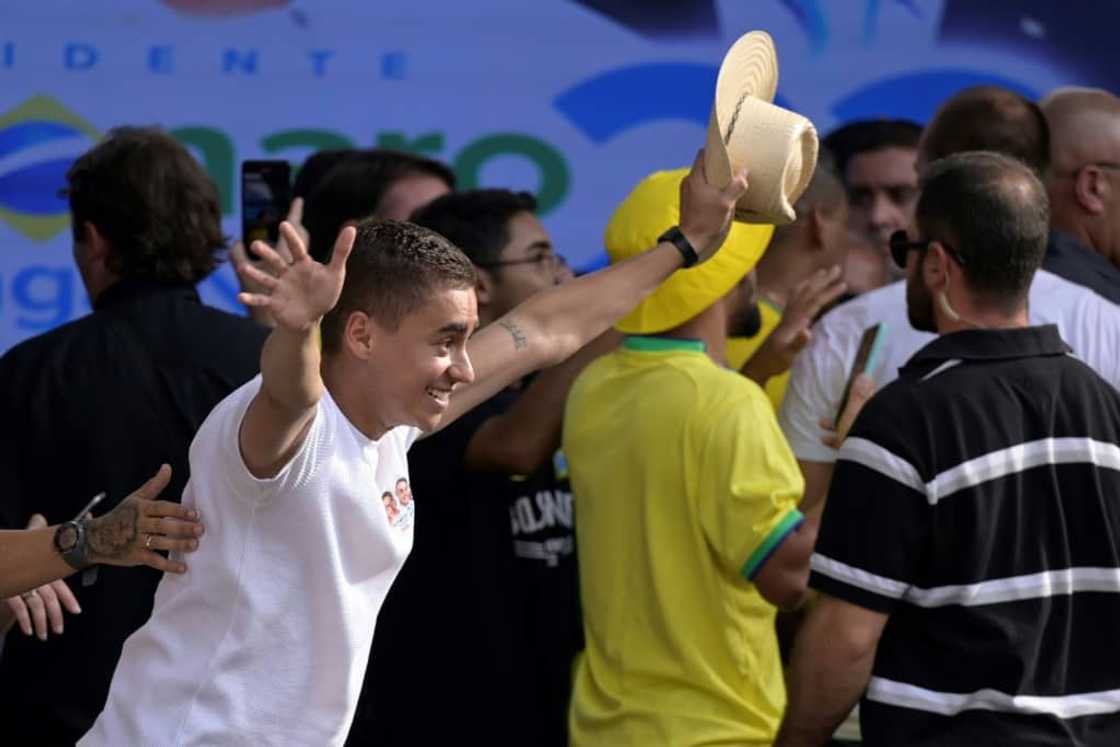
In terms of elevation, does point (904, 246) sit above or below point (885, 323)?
above

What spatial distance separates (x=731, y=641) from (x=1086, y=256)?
1336mm

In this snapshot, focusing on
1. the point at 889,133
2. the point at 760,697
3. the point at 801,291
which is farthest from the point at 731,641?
the point at 889,133

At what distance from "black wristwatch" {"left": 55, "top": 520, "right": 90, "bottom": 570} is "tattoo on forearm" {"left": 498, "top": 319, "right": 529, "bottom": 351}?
2.60 ft

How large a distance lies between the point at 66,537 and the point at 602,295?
3.29ft

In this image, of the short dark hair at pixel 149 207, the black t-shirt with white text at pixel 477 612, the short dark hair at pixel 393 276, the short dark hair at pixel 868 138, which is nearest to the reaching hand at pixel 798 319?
the black t-shirt with white text at pixel 477 612

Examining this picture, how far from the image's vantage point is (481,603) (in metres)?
4.29

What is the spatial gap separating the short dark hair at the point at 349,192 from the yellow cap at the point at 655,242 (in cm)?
94

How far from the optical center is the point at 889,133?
575 cm

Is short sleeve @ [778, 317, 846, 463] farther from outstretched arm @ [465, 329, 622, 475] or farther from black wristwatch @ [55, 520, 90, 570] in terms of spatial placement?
black wristwatch @ [55, 520, 90, 570]

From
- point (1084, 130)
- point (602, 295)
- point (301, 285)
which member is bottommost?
point (602, 295)

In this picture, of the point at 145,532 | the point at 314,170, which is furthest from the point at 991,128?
the point at 145,532

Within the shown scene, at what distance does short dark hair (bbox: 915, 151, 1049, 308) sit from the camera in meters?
3.36

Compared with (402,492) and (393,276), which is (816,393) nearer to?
(402,492)

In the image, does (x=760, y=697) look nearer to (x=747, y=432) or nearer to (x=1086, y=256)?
(x=747, y=432)
